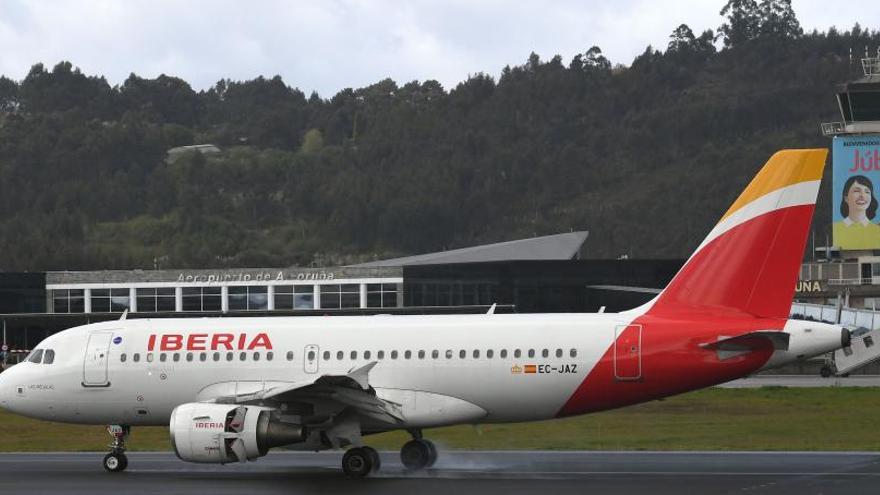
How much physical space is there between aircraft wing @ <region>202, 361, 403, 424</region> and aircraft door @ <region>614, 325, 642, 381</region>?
427 cm

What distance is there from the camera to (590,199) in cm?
17088

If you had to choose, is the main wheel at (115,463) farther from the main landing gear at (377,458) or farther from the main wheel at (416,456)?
the main wheel at (416,456)

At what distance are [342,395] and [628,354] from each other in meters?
5.32

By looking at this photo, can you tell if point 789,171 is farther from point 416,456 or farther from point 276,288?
point 276,288

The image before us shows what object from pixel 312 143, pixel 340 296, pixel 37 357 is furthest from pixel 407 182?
pixel 37 357

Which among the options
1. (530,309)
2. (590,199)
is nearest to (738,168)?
(590,199)

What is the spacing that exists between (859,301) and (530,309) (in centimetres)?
2961

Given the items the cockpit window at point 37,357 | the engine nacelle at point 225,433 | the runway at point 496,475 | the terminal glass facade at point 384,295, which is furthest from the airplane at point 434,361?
the terminal glass facade at point 384,295

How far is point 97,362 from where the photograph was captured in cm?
3100

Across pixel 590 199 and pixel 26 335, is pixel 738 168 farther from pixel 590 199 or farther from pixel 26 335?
pixel 26 335

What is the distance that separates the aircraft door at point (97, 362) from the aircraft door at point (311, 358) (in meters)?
4.13

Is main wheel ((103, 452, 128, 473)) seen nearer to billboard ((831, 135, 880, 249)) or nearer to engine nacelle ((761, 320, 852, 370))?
engine nacelle ((761, 320, 852, 370))

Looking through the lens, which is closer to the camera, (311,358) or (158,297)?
(311,358)

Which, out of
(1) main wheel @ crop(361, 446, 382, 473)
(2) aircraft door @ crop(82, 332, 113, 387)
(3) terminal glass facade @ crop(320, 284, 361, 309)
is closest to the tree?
(3) terminal glass facade @ crop(320, 284, 361, 309)
